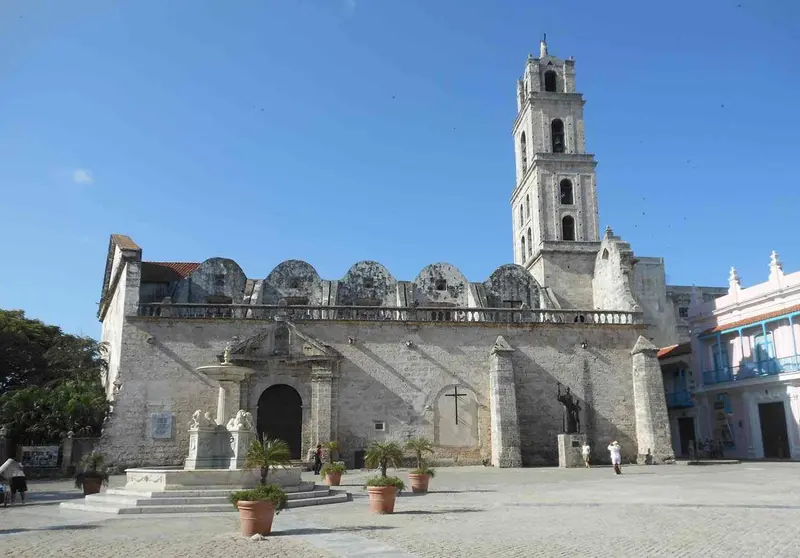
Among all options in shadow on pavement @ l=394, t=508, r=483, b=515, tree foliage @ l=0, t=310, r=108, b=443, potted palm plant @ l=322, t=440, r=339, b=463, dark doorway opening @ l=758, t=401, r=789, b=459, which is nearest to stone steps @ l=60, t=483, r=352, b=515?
shadow on pavement @ l=394, t=508, r=483, b=515

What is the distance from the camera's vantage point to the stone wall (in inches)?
1014

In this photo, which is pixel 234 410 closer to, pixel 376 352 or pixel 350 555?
pixel 376 352

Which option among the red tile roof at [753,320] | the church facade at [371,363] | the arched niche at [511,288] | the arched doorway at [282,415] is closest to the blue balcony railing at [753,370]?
the red tile roof at [753,320]

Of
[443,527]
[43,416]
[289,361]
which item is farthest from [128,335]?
[443,527]

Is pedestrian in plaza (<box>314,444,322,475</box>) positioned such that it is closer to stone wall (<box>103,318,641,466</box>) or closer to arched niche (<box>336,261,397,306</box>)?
stone wall (<box>103,318,641,466</box>)

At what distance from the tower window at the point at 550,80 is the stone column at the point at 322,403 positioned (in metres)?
21.1

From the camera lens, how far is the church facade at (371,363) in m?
26.0

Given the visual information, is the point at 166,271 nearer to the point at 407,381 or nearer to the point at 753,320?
the point at 407,381

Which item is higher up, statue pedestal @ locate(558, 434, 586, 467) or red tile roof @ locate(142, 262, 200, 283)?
red tile roof @ locate(142, 262, 200, 283)

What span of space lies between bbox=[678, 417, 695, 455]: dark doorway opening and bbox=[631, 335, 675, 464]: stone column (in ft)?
27.0

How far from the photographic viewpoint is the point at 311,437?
1021 inches

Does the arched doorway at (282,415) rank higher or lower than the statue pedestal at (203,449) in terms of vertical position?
higher

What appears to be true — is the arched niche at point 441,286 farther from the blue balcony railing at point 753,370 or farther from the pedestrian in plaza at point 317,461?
the blue balcony railing at point 753,370

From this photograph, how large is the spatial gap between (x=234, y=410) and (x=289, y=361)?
8.76 feet
